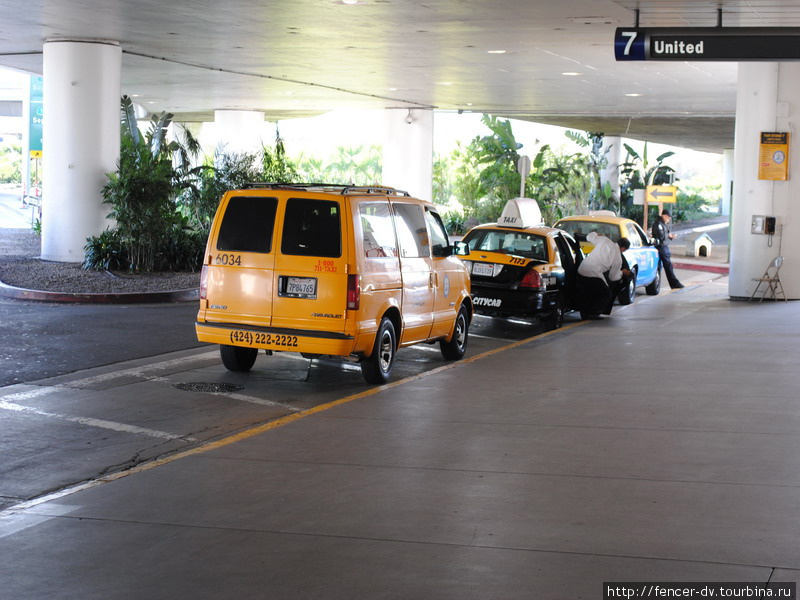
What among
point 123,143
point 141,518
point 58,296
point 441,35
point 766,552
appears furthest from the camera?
point 123,143

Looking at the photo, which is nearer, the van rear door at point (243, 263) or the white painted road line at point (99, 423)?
the white painted road line at point (99, 423)

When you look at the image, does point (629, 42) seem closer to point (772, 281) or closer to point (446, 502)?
point (772, 281)

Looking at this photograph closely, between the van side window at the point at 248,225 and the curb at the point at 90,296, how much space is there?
7.03 metres

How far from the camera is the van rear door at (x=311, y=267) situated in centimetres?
1021

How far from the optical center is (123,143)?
2211 centimetres

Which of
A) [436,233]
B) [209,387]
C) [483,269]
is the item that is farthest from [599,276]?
[209,387]

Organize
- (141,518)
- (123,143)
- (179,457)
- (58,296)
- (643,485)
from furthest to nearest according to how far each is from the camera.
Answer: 1. (123,143)
2. (58,296)
3. (179,457)
4. (643,485)
5. (141,518)

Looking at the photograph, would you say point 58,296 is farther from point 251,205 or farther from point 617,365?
point 617,365

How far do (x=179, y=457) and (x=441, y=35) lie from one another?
511 inches

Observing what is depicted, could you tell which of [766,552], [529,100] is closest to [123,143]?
[529,100]

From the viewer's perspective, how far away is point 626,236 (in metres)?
20.6

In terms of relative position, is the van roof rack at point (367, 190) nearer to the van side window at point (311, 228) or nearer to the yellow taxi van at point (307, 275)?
the yellow taxi van at point (307, 275)

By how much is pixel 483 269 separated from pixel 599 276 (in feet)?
7.45

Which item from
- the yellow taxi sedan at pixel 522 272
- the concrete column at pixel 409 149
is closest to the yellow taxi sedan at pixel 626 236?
the yellow taxi sedan at pixel 522 272
